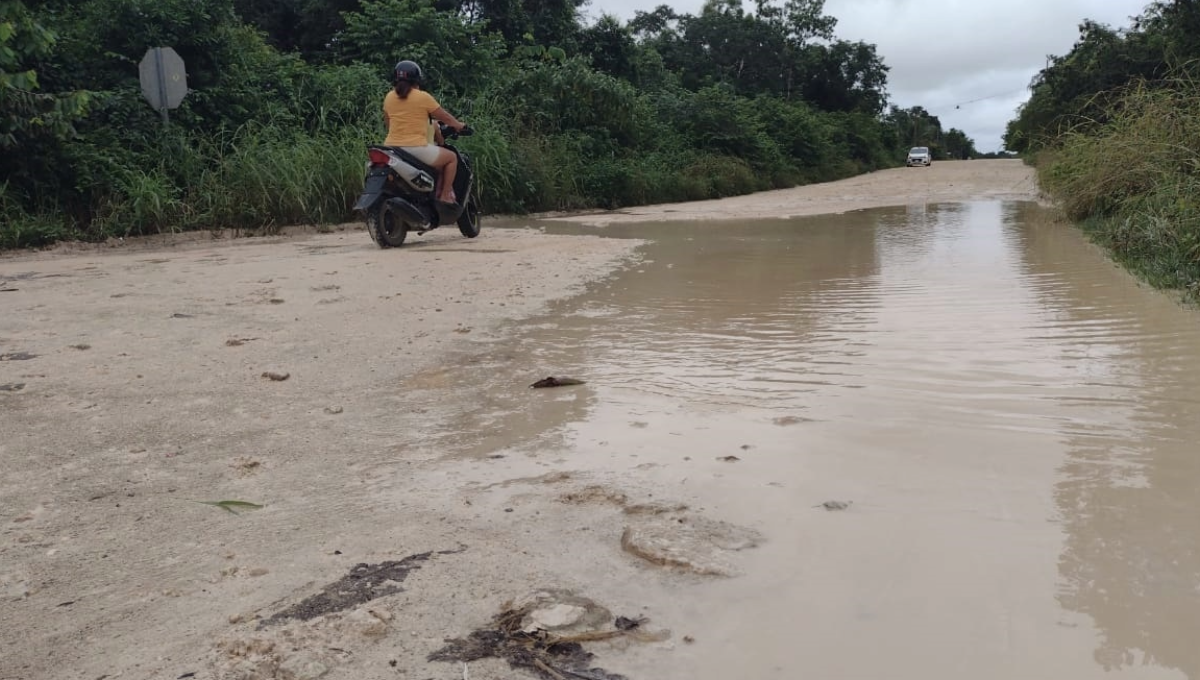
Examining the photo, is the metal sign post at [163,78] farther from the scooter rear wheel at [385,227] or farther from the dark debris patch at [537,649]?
the dark debris patch at [537,649]

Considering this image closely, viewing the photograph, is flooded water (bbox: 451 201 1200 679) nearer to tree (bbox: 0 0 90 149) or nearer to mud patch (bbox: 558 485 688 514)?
mud patch (bbox: 558 485 688 514)

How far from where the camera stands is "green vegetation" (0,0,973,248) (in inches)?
372

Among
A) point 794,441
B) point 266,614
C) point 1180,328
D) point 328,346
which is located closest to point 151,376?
point 328,346

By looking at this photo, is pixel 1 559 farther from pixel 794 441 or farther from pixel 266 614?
pixel 794 441

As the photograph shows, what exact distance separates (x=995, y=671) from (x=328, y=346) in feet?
10.9

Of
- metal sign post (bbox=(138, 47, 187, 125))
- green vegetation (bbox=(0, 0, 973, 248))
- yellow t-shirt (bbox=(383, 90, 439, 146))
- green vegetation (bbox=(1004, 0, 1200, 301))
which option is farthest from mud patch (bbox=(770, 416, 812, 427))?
metal sign post (bbox=(138, 47, 187, 125))

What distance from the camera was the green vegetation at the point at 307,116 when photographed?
9453 mm

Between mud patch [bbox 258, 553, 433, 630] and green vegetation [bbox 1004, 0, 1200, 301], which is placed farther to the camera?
green vegetation [bbox 1004, 0, 1200, 301]

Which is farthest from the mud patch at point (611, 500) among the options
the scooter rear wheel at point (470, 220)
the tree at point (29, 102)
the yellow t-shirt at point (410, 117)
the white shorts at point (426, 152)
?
the tree at point (29, 102)

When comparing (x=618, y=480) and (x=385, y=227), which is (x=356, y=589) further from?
(x=385, y=227)

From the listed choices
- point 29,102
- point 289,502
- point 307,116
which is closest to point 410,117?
point 29,102

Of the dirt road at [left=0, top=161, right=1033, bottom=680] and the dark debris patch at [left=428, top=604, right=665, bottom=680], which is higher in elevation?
the dirt road at [left=0, top=161, right=1033, bottom=680]

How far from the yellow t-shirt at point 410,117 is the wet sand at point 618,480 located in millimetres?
3128

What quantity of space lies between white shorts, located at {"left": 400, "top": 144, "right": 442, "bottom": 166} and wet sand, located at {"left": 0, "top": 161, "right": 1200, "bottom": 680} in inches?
122
